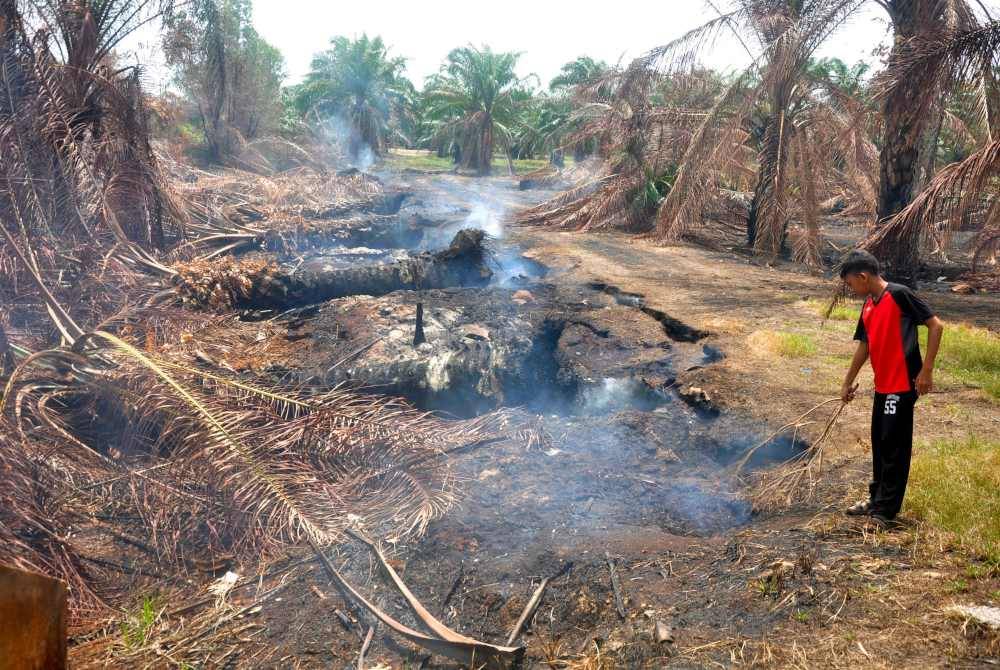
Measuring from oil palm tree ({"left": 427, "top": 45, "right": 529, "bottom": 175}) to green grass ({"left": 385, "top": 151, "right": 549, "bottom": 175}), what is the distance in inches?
88.1

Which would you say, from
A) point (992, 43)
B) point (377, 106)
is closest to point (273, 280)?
point (992, 43)

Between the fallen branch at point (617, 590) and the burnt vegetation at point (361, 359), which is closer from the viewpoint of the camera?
the fallen branch at point (617, 590)

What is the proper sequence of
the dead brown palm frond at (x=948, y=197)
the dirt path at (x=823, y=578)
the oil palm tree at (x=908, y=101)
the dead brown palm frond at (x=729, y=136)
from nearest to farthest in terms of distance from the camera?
1. the dirt path at (x=823, y=578)
2. the dead brown palm frond at (x=948, y=197)
3. the oil palm tree at (x=908, y=101)
4. the dead brown palm frond at (x=729, y=136)

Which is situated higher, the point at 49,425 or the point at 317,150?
the point at 317,150

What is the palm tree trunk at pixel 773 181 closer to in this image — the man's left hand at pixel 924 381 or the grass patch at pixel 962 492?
the grass patch at pixel 962 492

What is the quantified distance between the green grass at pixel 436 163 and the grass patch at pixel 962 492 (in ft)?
115

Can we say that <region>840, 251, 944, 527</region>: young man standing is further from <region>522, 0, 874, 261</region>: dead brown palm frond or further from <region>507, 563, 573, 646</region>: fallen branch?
<region>522, 0, 874, 261</region>: dead brown palm frond

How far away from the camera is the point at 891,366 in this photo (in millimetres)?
3609

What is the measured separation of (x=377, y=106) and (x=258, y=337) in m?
34.1

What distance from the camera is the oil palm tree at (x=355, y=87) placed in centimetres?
3834

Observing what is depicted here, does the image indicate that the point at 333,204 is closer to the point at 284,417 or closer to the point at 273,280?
the point at 273,280

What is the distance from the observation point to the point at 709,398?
625 cm

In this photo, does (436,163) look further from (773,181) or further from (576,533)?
(576,533)

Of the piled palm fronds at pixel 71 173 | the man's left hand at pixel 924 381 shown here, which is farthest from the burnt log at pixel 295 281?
the man's left hand at pixel 924 381
